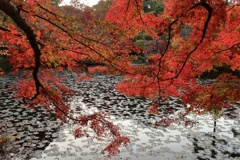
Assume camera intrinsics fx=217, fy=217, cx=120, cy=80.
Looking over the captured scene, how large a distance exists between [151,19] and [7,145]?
24.9 feet

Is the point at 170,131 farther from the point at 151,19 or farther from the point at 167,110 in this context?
the point at 151,19

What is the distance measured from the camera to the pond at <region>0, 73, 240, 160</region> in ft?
28.8

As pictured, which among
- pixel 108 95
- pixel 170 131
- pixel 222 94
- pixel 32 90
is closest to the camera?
pixel 222 94

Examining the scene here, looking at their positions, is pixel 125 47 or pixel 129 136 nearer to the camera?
pixel 125 47

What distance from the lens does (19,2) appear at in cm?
612

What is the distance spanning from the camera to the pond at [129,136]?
8789 millimetres

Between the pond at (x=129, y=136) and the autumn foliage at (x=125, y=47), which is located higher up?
the autumn foliage at (x=125, y=47)

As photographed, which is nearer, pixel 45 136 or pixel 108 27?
pixel 108 27

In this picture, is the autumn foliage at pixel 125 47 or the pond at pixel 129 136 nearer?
the autumn foliage at pixel 125 47

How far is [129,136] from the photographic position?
419 inches

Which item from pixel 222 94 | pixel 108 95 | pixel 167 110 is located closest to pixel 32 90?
pixel 222 94

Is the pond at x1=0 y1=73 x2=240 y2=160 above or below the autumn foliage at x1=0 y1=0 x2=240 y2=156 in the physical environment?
below

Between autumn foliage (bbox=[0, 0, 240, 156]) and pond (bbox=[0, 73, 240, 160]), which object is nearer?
autumn foliage (bbox=[0, 0, 240, 156])

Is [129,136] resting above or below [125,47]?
below
